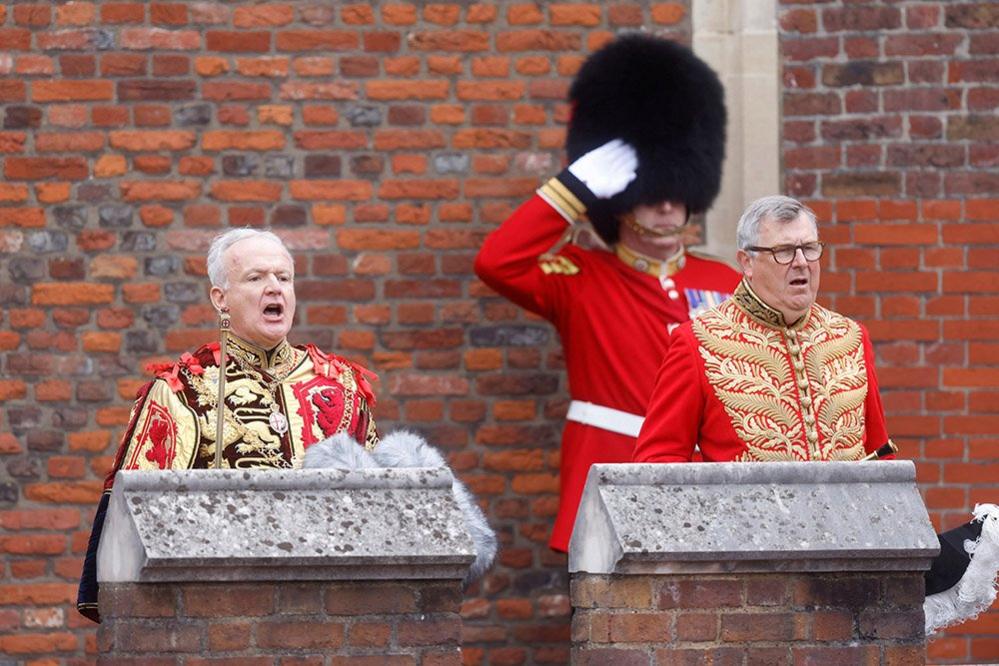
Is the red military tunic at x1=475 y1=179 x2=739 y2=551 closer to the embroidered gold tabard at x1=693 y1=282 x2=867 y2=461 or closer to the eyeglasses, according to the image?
the embroidered gold tabard at x1=693 y1=282 x2=867 y2=461

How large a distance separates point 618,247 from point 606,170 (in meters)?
0.27

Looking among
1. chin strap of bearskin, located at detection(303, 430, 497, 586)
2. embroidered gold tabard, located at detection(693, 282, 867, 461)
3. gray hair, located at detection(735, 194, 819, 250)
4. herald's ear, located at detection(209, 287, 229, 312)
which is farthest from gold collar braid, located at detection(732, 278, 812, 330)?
herald's ear, located at detection(209, 287, 229, 312)

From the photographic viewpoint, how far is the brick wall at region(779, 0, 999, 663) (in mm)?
6957

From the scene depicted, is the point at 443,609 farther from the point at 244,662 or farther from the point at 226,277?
the point at 226,277

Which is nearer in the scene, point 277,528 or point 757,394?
point 277,528

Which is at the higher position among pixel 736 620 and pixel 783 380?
pixel 783 380

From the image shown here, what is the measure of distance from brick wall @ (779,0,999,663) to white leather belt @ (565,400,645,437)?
1.03m

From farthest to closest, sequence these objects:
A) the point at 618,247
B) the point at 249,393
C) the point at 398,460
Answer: the point at 618,247, the point at 249,393, the point at 398,460

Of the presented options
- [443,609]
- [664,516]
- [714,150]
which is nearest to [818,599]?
[664,516]

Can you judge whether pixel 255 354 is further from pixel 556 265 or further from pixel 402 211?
pixel 402 211

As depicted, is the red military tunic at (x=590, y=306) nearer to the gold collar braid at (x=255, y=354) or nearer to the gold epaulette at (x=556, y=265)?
the gold epaulette at (x=556, y=265)

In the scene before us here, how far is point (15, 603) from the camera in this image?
6801 mm

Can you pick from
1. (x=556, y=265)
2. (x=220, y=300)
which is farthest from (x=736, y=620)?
(x=556, y=265)

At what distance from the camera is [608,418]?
6441mm
